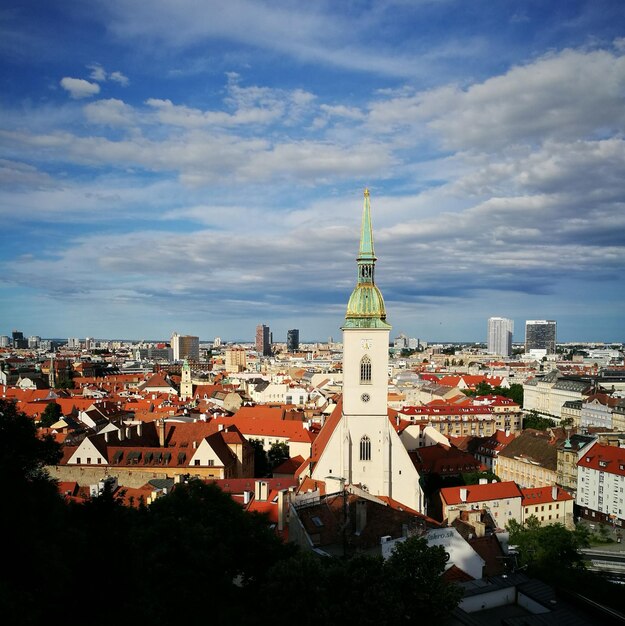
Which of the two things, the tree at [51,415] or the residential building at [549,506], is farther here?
the tree at [51,415]

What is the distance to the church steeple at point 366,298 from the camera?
49438mm

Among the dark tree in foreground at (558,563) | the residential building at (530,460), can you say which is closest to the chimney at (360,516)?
the dark tree in foreground at (558,563)

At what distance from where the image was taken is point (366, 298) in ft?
164

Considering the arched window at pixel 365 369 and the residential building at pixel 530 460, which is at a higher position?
the arched window at pixel 365 369

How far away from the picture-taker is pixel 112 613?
59.9 ft

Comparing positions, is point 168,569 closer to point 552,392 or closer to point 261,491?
point 261,491

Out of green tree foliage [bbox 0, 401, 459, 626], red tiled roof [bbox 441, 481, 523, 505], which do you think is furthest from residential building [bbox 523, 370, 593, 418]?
green tree foliage [bbox 0, 401, 459, 626]

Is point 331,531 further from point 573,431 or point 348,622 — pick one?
point 573,431

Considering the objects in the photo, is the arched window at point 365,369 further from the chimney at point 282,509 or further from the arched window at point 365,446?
the chimney at point 282,509

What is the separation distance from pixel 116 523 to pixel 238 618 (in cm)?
923

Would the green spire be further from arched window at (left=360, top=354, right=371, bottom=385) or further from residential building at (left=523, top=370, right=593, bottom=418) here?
residential building at (left=523, top=370, right=593, bottom=418)

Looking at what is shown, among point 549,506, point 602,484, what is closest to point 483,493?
point 549,506

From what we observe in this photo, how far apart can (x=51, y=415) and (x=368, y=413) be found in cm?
5766

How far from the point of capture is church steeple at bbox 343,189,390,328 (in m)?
49.4
